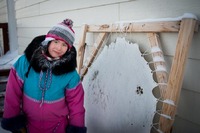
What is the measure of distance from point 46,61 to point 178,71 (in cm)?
85

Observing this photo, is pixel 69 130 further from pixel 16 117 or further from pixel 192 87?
pixel 192 87

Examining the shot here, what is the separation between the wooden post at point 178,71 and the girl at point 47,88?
0.59m

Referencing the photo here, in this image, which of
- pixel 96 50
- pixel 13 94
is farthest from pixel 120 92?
pixel 13 94

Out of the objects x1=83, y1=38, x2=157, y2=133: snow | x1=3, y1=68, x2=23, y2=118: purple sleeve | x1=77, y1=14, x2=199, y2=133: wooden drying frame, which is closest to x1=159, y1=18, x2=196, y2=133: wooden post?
x1=77, y1=14, x2=199, y2=133: wooden drying frame

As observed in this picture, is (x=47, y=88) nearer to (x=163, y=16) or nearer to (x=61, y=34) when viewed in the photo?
(x=61, y=34)

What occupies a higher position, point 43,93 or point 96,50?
point 96,50

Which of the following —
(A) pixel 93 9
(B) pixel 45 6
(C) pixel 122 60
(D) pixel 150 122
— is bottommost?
(D) pixel 150 122

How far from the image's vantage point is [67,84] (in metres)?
1.44

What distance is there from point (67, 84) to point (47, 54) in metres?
0.26

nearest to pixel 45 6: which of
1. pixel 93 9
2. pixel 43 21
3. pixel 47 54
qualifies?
pixel 43 21

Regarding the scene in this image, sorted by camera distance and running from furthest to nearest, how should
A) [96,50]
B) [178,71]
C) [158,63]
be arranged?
[96,50] → [158,63] → [178,71]

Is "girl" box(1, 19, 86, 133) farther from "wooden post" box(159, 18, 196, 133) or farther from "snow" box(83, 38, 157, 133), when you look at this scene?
"wooden post" box(159, 18, 196, 133)

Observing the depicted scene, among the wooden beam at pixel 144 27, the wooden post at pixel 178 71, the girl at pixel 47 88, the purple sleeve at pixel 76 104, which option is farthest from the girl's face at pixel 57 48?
the wooden post at pixel 178 71

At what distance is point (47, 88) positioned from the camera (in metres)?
1.42
